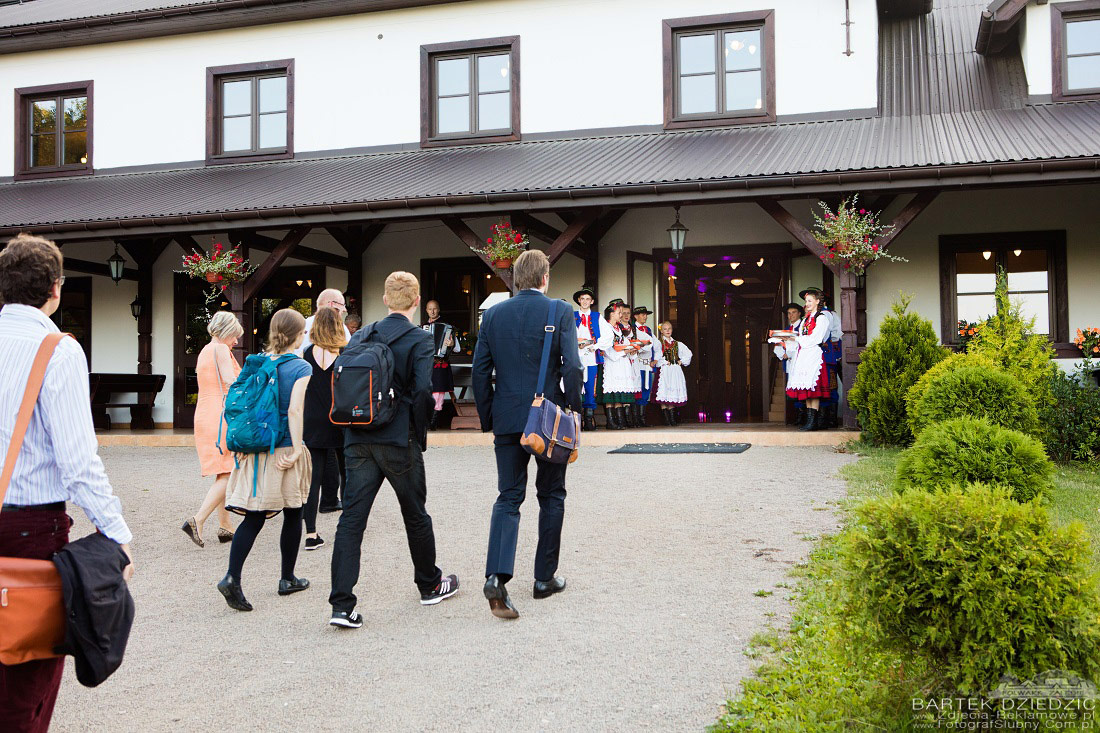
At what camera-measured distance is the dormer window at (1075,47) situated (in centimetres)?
1254

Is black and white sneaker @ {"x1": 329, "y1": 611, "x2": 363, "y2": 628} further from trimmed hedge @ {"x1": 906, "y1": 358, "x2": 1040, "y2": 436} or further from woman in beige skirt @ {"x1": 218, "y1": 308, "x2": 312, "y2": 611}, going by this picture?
trimmed hedge @ {"x1": 906, "y1": 358, "x2": 1040, "y2": 436}

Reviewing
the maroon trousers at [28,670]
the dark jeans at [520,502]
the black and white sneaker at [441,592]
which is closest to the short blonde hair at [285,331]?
the dark jeans at [520,502]

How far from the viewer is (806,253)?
13312 millimetres

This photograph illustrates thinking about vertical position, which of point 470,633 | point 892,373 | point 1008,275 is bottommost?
point 470,633

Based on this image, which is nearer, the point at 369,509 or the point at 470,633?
the point at 470,633

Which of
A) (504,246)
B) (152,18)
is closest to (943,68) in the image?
(504,246)

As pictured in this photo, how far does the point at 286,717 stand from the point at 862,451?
303 inches

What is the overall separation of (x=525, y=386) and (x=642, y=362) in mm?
8578

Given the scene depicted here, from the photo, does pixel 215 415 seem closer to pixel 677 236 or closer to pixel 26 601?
pixel 26 601

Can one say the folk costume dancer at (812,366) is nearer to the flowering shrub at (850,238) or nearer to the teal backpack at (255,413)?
the flowering shrub at (850,238)

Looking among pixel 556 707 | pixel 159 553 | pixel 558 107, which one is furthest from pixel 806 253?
pixel 556 707

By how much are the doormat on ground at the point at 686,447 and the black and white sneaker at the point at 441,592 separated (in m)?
5.86

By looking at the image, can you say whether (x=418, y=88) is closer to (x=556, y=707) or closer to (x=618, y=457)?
(x=618, y=457)

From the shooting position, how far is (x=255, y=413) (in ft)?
16.1
